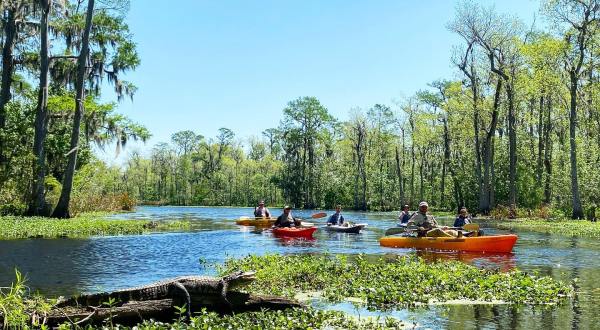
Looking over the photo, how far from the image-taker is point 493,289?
11250 millimetres

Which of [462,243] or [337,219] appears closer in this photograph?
[462,243]

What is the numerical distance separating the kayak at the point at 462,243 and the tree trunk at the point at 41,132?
67.3ft

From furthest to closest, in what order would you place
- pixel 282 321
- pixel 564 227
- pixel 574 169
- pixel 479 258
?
pixel 574 169
pixel 564 227
pixel 479 258
pixel 282 321

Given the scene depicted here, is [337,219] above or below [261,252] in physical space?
above

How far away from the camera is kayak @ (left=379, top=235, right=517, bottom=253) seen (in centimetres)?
1934

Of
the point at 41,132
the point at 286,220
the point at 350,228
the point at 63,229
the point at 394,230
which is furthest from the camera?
the point at 41,132

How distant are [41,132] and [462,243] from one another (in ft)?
82.3

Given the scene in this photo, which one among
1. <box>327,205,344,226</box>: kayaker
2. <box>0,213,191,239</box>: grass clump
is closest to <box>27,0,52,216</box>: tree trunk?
<box>0,213,191,239</box>: grass clump

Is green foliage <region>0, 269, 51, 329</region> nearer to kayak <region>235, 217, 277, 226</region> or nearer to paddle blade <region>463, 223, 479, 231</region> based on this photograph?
paddle blade <region>463, 223, 479, 231</region>

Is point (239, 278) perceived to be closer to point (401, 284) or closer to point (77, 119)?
point (401, 284)

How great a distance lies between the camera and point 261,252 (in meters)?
20.2

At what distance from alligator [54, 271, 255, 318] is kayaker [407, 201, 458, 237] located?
13.6m

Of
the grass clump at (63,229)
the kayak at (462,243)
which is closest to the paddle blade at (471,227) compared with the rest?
the kayak at (462,243)

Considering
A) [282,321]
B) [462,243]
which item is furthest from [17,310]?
[462,243]
